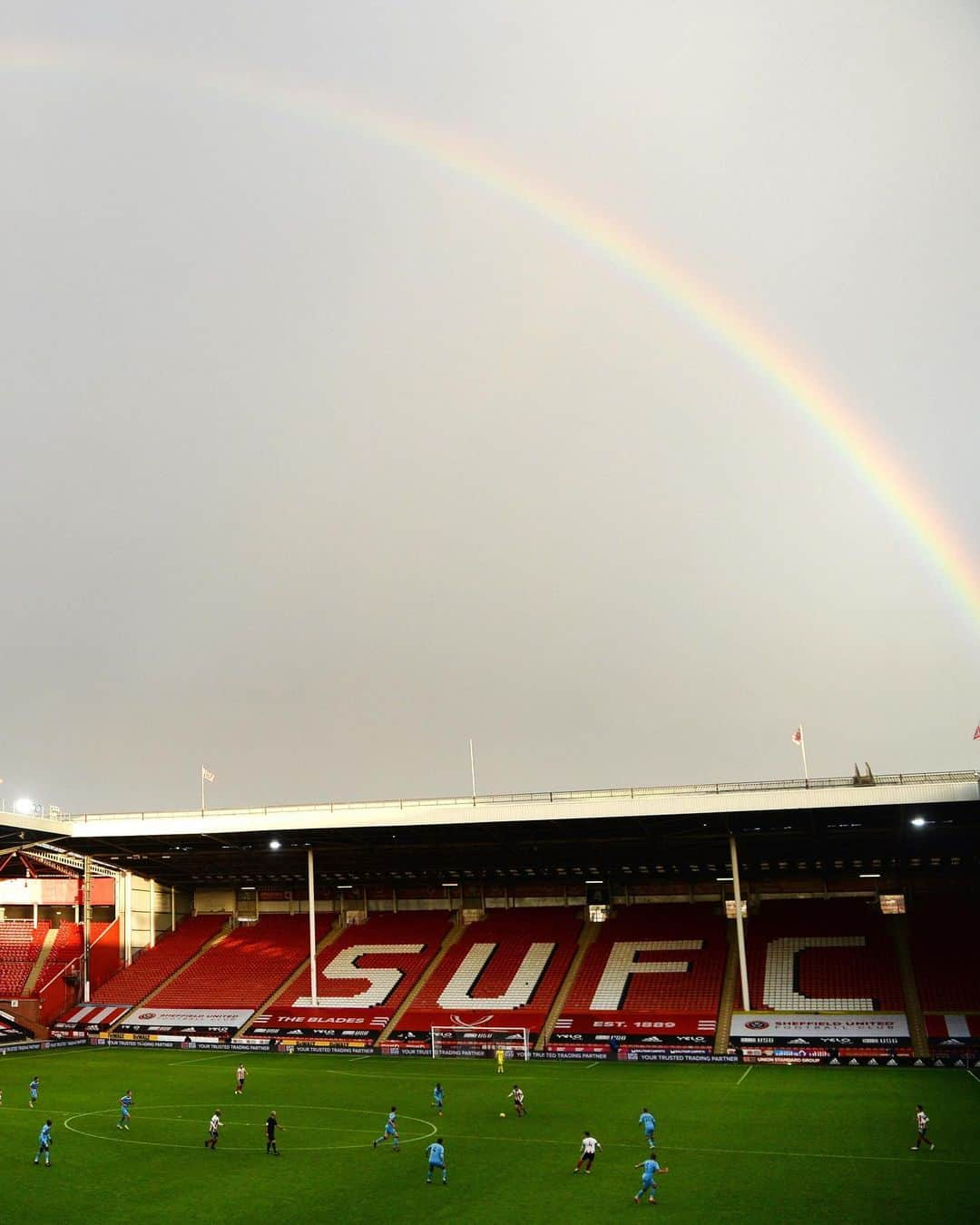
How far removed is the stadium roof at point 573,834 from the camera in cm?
5719

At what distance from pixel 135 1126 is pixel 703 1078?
2604cm

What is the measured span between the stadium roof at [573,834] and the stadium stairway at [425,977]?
4.42 m

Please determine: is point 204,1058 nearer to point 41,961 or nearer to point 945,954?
point 41,961

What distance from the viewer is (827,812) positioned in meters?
57.7

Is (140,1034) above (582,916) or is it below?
below

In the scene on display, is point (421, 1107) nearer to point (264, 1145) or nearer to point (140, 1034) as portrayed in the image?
point (264, 1145)

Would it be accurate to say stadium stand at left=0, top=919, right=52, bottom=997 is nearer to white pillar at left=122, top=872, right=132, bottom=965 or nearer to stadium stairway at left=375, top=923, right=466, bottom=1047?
white pillar at left=122, top=872, right=132, bottom=965

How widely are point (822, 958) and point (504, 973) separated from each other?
20906mm

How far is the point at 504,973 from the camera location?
70.2 m

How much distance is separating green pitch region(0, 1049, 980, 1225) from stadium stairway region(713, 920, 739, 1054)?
12.7 ft

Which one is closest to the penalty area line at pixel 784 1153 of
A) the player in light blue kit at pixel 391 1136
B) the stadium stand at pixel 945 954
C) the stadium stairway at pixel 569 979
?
the player in light blue kit at pixel 391 1136

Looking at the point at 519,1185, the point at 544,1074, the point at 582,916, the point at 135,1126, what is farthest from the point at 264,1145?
the point at 582,916

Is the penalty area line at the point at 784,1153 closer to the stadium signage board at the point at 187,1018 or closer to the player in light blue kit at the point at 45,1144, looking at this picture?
the player in light blue kit at the point at 45,1144

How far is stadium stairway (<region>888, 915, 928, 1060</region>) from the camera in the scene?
177 ft
